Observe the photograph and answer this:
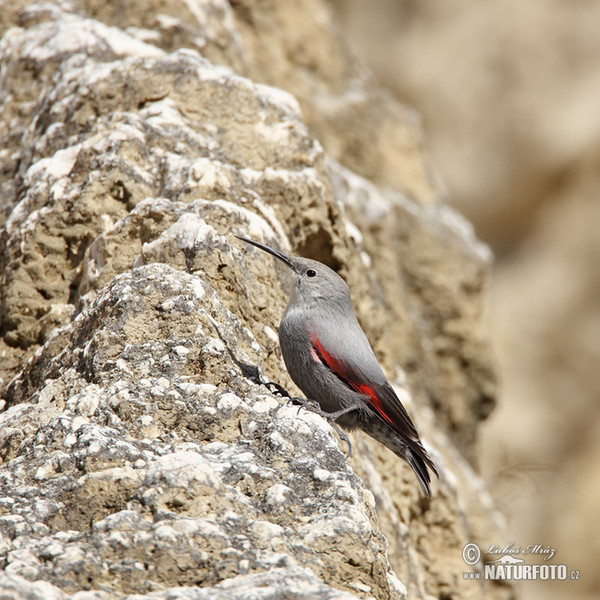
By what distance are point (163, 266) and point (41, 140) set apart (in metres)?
1.32

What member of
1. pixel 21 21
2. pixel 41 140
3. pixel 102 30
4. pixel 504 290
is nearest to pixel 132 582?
pixel 41 140

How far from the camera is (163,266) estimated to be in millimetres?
3018

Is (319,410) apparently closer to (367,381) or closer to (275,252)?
(367,381)

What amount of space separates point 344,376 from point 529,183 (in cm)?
850

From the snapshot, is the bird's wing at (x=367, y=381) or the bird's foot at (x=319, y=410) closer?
the bird's foot at (x=319, y=410)

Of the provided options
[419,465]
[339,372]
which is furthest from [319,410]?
[419,465]

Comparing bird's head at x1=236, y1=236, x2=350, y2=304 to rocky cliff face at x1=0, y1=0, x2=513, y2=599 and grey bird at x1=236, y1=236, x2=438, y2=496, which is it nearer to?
grey bird at x1=236, y1=236, x2=438, y2=496

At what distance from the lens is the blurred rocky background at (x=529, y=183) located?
10375 millimetres

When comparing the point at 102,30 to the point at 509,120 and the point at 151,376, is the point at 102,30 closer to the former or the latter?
the point at 151,376

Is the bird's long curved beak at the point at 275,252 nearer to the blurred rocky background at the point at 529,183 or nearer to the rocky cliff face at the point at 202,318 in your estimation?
the rocky cliff face at the point at 202,318

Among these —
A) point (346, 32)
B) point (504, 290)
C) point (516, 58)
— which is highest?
point (516, 58)

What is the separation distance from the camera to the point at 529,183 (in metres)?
11.3

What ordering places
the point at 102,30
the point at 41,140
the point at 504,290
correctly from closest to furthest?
Result: 1. the point at 41,140
2. the point at 102,30
3. the point at 504,290

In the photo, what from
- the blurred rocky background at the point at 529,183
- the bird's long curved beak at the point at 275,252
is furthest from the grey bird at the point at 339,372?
the blurred rocky background at the point at 529,183
